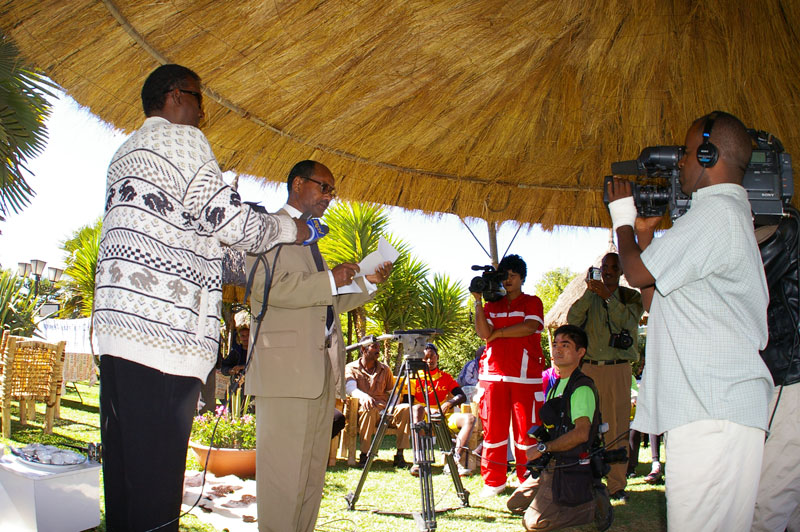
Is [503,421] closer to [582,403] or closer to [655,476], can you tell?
[582,403]

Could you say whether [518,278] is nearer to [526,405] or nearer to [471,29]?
[526,405]

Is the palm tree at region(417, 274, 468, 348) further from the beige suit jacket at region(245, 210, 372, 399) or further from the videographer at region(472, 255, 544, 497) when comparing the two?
the beige suit jacket at region(245, 210, 372, 399)

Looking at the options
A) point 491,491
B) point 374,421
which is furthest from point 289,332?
point 374,421

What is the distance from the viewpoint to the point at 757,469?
201 centimetres

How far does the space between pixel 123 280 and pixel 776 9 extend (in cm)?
358

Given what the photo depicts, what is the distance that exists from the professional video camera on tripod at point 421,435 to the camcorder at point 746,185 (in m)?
1.90

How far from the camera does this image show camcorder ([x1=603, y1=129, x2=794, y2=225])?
2.50 meters

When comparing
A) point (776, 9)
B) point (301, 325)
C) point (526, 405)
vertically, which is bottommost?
point (526, 405)

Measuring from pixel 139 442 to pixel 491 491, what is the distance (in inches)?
145

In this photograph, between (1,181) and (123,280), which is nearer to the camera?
(123,280)

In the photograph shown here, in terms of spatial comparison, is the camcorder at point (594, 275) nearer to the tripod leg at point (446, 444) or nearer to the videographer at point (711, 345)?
the tripod leg at point (446, 444)

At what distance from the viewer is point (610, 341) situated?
530 centimetres

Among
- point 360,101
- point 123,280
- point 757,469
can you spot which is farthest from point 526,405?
point 123,280

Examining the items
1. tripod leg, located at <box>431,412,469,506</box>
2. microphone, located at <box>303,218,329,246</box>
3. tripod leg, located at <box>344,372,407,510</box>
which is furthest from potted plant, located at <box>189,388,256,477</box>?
microphone, located at <box>303,218,329,246</box>
